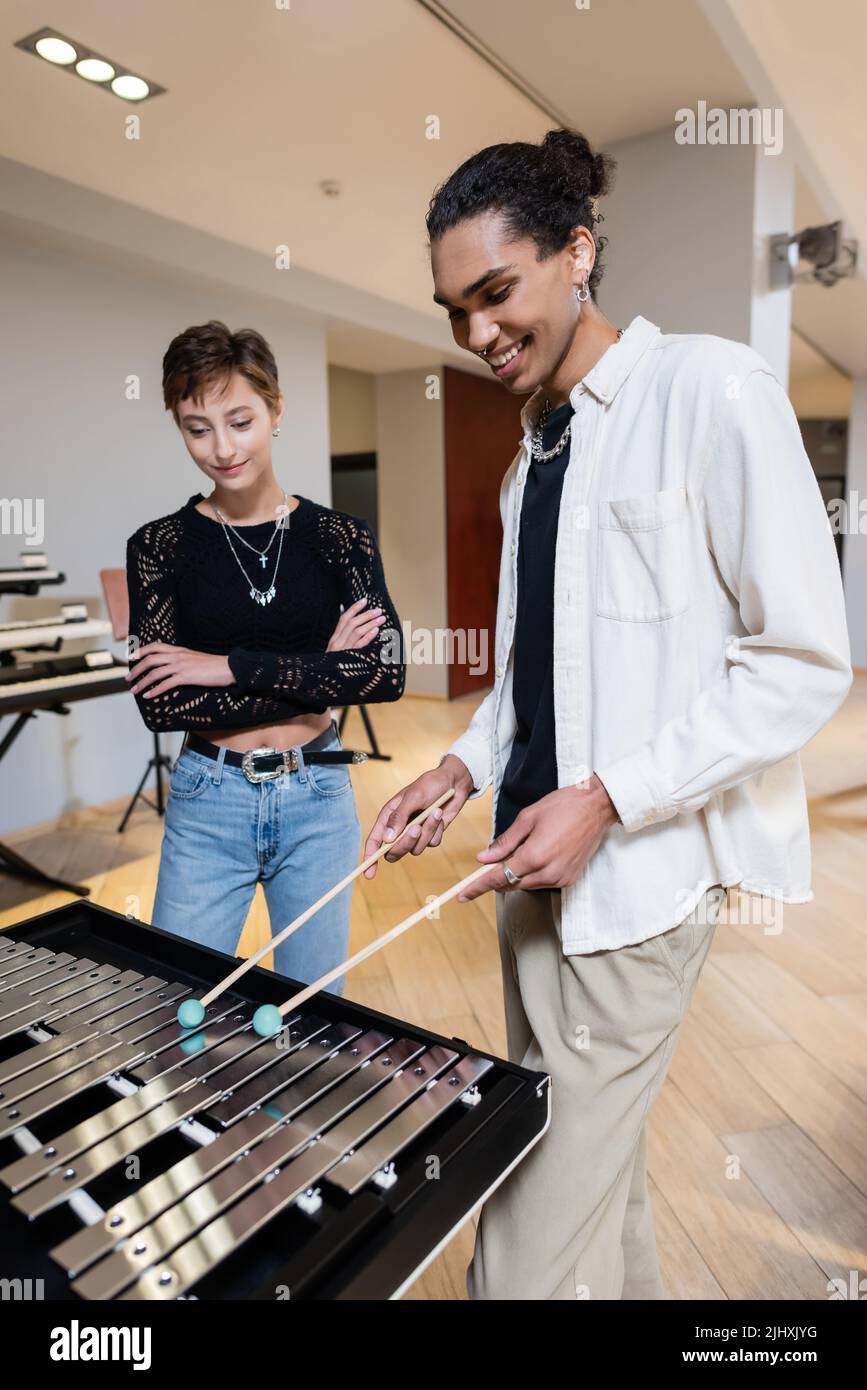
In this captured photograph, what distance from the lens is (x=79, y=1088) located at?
0.87 m

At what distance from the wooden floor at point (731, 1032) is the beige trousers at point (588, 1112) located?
82 cm

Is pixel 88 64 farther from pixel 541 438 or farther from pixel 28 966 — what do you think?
pixel 28 966

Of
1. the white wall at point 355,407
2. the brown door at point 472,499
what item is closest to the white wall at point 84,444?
the brown door at point 472,499

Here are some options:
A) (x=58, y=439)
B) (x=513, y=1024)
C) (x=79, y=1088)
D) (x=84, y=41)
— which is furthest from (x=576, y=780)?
(x=58, y=439)

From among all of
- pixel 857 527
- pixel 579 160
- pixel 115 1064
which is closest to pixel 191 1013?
pixel 115 1064

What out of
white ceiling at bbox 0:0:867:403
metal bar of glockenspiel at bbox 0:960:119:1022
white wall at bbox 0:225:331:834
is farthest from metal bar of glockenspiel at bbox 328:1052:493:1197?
white wall at bbox 0:225:331:834

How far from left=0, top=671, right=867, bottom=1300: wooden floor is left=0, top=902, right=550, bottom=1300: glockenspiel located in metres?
1.10

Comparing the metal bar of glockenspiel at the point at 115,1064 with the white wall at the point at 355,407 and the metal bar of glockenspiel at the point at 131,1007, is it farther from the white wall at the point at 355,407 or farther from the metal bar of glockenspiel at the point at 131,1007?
the white wall at the point at 355,407

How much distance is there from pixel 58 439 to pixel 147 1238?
4618 millimetres

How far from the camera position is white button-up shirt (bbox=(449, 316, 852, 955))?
0.93m

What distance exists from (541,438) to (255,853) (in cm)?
85

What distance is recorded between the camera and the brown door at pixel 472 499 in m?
8.06

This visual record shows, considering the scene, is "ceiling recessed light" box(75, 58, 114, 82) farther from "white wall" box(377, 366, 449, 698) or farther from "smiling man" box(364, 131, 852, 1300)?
"white wall" box(377, 366, 449, 698)
